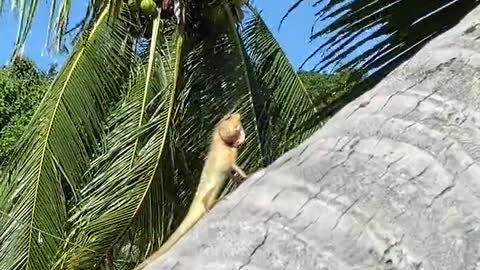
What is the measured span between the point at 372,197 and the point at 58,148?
450cm

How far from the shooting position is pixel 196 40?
6141mm

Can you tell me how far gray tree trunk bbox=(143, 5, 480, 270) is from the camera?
1031mm

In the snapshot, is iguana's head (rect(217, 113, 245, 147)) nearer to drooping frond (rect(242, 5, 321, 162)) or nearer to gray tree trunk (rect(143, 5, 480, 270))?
gray tree trunk (rect(143, 5, 480, 270))

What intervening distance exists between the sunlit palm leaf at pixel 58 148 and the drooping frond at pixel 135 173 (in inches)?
4.4

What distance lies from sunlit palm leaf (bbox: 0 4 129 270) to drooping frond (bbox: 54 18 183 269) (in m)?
0.11

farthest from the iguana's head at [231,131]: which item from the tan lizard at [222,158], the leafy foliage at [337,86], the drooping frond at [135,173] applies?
the drooping frond at [135,173]

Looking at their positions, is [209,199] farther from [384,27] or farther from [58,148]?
[58,148]

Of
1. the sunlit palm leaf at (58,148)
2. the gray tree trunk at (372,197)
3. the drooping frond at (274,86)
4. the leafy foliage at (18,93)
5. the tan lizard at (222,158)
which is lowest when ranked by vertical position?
the leafy foliage at (18,93)

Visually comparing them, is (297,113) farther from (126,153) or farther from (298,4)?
(298,4)

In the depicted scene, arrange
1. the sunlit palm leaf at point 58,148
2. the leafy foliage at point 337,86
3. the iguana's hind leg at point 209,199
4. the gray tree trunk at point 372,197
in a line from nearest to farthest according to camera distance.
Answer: the gray tree trunk at point 372,197 → the iguana's hind leg at point 209,199 → the leafy foliage at point 337,86 → the sunlit palm leaf at point 58,148

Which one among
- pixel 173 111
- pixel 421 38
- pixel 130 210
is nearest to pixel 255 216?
pixel 421 38

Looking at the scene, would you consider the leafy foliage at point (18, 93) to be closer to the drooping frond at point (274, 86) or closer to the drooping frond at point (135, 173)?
the drooping frond at point (274, 86)

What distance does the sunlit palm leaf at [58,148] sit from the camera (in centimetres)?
527

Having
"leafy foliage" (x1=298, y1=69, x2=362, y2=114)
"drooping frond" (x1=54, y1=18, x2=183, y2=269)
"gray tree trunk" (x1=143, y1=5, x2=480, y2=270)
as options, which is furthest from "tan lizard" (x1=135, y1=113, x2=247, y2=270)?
"drooping frond" (x1=54, y1=18, x2=183, y2=269)
